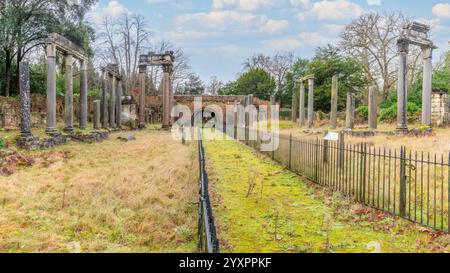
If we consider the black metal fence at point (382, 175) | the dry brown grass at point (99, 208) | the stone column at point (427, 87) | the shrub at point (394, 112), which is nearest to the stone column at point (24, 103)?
the dry brown grass at point (99, 208)

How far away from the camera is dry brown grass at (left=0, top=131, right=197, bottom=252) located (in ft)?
15.6

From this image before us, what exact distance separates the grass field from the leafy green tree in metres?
44.2

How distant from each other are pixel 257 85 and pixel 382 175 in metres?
44.7

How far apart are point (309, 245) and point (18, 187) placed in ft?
20.2

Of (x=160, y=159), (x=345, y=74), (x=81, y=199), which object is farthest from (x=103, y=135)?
(x=345, y=74)

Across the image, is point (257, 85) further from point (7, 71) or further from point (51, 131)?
point (51, 131)

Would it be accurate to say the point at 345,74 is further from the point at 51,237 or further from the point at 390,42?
the point at 51,237

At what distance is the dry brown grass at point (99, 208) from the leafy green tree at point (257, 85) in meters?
42.8

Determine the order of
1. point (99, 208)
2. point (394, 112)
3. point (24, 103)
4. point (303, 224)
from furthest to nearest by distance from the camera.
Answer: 1. point (394, 112)
2. point (24, 103)
3. point (99, 208)
4. point (303, 224)

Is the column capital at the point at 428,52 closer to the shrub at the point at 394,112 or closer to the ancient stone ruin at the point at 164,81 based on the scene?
the shrub at the point at 394,112

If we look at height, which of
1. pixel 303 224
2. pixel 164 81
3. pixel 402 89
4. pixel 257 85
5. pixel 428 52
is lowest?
pixel 303 224

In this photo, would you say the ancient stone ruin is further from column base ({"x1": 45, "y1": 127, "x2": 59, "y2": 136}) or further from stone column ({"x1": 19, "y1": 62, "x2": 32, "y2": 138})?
stone column ({"x1": 19, "y1": 62, "x2": 32, "y2": 138})

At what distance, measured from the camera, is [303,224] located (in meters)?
5.62

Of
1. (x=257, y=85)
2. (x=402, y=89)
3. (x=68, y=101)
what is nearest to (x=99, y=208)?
(x=68, y=101)
